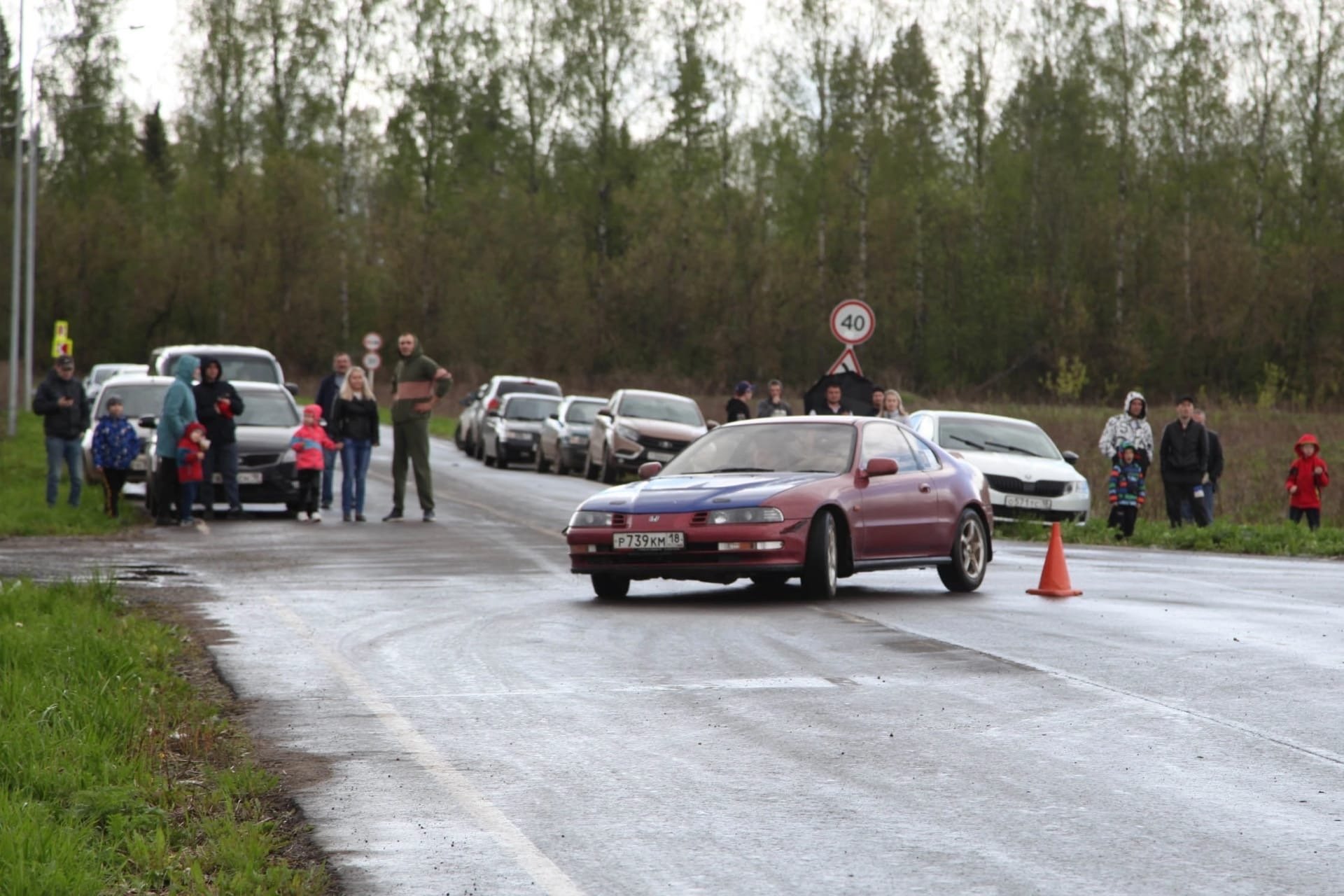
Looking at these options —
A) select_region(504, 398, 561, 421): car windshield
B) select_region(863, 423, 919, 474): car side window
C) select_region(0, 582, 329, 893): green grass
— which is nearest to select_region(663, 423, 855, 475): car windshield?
select_region(863, 423, 919, 474): car side window

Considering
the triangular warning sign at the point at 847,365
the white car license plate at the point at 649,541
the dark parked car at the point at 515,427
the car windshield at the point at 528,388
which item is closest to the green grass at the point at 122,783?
the white car license plate at the point at 649,541

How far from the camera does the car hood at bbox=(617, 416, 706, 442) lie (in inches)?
1321

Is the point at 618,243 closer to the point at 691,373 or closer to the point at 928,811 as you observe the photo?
the point at 691,373

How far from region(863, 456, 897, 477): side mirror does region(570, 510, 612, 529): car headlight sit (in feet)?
6.38

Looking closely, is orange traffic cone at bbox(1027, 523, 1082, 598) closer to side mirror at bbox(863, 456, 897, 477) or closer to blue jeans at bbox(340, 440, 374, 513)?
side mirror at bbox(863, 456, 897, 477)

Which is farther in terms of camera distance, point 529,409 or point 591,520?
point 529,409

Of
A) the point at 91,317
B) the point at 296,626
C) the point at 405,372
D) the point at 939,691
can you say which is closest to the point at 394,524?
the point at 405,372

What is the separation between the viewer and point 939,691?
9680 mm

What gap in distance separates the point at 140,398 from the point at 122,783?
19791mm

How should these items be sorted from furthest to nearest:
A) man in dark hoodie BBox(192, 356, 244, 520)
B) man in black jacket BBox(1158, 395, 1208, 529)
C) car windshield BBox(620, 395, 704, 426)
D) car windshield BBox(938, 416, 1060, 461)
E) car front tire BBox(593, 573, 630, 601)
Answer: car windshield BBox(620, 395, 704, 426) → car windshield BBox(938, 416, 1060, 461) → man in black jacket BBox(1158, 395, 1208, 529) → man in dark hoodie BBox(192, 356, 244, 520) → car front tire BBox(593, 573, 630, 601)

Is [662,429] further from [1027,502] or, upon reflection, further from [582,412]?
[1027,502]

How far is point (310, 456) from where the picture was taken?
23141 millimetres

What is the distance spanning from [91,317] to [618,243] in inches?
776

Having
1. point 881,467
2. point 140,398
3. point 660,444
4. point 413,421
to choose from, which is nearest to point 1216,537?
point 413,421
